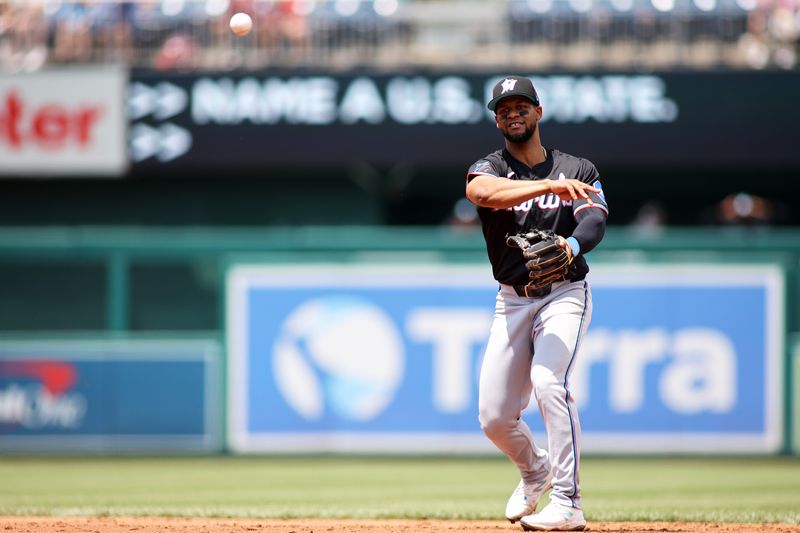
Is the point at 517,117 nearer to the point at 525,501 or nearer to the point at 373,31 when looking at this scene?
the point at 525,501

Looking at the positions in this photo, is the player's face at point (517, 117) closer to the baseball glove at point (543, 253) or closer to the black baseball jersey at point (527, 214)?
the black baseball jersey at point (527, 214)

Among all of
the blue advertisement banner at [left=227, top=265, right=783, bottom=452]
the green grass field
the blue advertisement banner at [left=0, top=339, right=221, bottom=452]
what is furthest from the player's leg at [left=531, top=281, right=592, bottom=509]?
the blue advertisement banner at [left=0, top=339, right=221, bottom=452]

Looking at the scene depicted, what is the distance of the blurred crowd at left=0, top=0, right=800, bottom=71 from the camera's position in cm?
1300

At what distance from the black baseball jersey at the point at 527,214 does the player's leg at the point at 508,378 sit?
16cm

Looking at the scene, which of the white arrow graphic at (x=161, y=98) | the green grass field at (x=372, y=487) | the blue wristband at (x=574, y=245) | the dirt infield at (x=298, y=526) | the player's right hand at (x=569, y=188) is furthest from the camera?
the white arrow graphic at (x=161, y=98)

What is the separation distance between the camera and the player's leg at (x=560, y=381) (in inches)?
195

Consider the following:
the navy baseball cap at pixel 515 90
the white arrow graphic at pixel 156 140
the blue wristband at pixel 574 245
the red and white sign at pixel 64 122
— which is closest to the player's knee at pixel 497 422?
the blue wristband at pixel 574 245

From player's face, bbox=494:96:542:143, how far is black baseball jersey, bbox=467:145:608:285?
15cm

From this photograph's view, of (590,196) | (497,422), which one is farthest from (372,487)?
(590,196)

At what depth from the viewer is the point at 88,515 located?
249 inches

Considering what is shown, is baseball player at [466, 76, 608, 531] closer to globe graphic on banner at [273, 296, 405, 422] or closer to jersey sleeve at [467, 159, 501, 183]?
jersey sleeve at [467, 159, 501, 183]

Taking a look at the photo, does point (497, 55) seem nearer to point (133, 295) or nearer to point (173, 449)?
point (133, 295)

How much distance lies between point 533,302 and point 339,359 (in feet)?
18.4

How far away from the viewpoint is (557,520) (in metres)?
4.89
